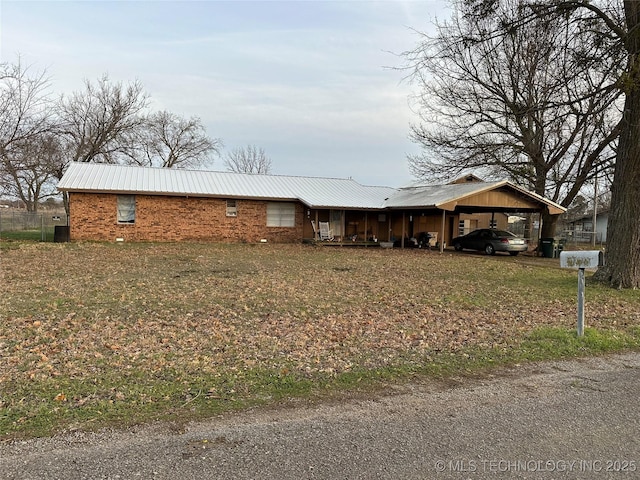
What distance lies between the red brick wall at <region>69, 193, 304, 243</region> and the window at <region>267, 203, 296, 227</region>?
21cm

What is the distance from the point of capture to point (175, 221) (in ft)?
68.8

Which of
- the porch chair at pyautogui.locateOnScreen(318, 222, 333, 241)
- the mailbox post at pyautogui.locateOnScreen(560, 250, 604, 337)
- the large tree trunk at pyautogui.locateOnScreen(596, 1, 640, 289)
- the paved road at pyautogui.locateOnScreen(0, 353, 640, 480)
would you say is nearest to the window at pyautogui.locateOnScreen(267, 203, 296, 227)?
the porch chair at pyautogui.locateOnScreen(318, 222, 333, 241)

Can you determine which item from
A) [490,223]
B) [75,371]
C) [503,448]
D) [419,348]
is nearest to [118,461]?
[75,371]

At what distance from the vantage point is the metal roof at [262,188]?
776 inches

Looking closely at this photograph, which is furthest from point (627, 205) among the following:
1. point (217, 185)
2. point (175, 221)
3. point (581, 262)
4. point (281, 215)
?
point (175, 221)

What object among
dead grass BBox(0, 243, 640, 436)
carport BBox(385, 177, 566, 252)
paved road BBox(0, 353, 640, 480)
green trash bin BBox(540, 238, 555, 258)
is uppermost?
carport BBox(385, 177, 566, 252)

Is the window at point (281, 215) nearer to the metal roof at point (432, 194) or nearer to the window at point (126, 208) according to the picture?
the metal roof at point (432, 194)

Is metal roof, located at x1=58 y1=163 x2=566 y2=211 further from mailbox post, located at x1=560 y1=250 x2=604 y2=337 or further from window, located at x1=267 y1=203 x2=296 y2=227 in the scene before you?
mailbox post, located at x1=560 y1=250 x2=604 y2=337

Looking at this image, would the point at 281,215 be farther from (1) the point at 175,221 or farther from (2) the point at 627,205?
(2) the point at 627,205

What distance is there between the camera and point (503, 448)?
10.2 ft

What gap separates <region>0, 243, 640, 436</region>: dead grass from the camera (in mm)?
3979

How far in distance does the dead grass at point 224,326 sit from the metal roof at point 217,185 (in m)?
7.51

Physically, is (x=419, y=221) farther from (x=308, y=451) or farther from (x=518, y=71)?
(x=308, y=451)

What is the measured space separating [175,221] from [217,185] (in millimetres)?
2946
